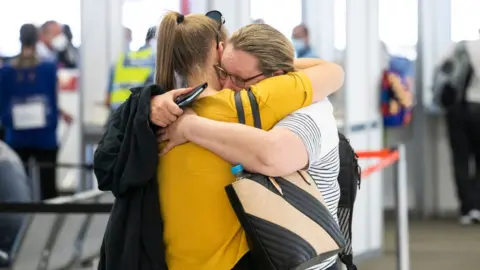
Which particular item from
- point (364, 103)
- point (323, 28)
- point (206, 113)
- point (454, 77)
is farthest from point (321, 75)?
point (454, 77)

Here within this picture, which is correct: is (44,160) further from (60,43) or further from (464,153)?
(464,153)

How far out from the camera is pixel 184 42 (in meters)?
2.25

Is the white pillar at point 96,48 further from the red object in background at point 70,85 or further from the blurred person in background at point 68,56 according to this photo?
the red object in background at point 70,85

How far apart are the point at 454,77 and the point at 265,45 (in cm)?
633

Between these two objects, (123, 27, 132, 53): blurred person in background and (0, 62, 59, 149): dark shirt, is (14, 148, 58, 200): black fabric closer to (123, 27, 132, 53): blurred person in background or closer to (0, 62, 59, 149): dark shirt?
(0, 62, 59, 149): dark shirt

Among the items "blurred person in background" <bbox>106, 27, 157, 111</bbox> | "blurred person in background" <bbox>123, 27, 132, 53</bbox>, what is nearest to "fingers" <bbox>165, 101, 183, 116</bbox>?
"blurred person in background" <bbox>106, 27, 157, 111</bbox>

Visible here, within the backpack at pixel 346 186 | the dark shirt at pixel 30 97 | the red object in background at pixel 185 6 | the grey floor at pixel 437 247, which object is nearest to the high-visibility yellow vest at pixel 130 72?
the red object in background at pixel 185 6

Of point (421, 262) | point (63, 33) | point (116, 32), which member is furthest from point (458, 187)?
point (63, 33)

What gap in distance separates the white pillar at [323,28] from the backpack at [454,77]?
53.4 inches

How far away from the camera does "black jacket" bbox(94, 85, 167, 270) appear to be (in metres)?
2.20

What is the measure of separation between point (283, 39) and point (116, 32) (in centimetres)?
552

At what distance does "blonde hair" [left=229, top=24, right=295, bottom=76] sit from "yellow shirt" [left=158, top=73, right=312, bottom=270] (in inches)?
1.9

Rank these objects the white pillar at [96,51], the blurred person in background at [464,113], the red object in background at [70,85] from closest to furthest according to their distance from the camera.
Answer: the white pillar at [96,51] → the blurred person in background at [464,113] → the red object in background at [70,85]

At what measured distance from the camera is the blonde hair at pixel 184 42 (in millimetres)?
2250
